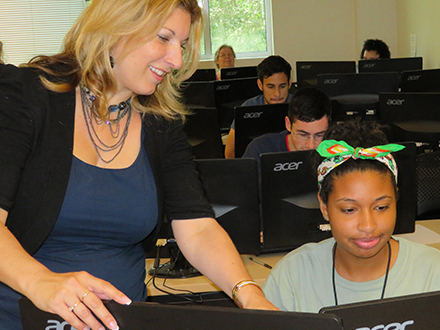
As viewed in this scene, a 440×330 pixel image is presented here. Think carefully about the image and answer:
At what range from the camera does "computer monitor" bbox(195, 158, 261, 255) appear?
1.88 meters

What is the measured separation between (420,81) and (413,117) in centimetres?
189

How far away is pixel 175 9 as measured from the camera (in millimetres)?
1146

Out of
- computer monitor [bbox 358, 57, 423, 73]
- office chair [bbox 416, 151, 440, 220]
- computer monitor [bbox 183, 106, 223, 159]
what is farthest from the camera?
computer monitor [bbox 358, 57, 423, 73]

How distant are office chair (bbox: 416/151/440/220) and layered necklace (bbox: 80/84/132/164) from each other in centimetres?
129

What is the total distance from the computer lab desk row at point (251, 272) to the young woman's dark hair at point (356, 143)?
545mm

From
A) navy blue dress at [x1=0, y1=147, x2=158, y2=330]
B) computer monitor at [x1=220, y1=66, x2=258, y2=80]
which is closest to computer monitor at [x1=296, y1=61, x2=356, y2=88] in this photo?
computer monitor at [x1=220, y1=66, x2=258, y2=80]

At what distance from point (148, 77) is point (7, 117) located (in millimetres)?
289

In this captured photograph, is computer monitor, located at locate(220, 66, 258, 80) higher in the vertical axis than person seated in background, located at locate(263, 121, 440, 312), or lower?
higher

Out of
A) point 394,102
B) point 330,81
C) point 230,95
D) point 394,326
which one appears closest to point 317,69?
point 230,95

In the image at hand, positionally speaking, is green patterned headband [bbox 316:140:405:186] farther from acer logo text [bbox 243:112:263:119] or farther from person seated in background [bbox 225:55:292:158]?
person seated in background [bbox 225:55:292:158]

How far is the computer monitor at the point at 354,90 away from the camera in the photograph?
3.75 metres

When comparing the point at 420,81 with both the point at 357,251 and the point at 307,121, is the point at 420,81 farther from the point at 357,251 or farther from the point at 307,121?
the point at 357,251

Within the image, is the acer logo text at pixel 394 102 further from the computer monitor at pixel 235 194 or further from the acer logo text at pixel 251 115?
the computer monitor at pixel 235 194

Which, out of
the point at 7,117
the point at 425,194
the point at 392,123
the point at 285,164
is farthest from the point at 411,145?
the point at 7,117
